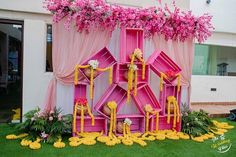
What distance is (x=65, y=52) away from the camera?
4496 millimetres

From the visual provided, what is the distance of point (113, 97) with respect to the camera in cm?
478

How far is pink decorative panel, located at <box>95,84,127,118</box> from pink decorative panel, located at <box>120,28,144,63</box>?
546 millimetres

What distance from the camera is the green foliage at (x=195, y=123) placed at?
195 inches

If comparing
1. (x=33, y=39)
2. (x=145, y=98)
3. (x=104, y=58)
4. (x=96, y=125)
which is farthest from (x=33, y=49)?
(x=145, y=98)

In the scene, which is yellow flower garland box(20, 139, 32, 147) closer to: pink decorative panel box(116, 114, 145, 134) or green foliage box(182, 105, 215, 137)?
pink decorative panel box(116, 114, 145, 134)

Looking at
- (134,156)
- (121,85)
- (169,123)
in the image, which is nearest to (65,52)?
(121,85)

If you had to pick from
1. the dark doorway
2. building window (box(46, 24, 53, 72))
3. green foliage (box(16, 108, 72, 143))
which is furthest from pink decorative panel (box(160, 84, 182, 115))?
the dark doorway

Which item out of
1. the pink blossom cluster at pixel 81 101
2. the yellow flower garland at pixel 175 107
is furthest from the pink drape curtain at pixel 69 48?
the yellow flower garland at pixel 175 107

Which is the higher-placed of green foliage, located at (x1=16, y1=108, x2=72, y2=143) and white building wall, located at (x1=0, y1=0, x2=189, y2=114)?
white building wall, located at (x1=0, y1=0, x2=189, y2=114)

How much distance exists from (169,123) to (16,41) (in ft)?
11.6

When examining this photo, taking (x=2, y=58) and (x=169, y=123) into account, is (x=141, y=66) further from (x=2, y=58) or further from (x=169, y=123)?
(x=2, y=58)

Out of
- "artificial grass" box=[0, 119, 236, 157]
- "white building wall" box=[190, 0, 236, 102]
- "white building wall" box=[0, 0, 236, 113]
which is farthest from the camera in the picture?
"white building wall" box=[190, 0, 236, 102]

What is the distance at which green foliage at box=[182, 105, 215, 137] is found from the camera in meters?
4.95

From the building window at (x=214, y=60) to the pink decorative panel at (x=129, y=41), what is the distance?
3818 mm
